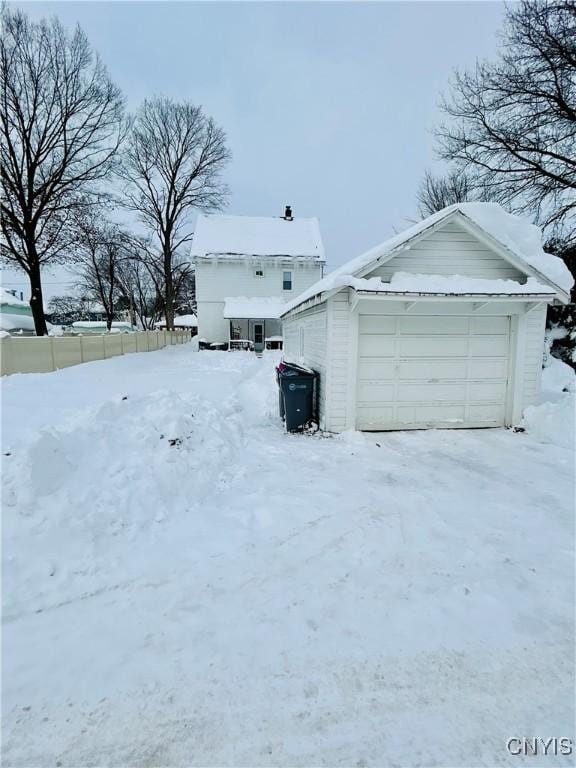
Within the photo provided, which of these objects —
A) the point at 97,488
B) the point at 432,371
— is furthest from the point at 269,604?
the point at 432,371

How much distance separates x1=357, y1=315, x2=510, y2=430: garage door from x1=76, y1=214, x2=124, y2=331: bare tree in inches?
627

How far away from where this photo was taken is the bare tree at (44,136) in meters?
14.9

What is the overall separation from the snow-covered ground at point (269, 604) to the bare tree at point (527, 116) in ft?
42.1

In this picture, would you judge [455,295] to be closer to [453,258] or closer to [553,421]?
[453,258]

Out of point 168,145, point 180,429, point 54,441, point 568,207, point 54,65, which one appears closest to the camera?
point 54,441

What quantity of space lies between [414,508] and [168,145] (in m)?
30.8

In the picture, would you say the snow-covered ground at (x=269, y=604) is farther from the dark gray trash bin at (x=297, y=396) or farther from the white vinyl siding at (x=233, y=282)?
the white vinyl siding at (x=233, y=282)

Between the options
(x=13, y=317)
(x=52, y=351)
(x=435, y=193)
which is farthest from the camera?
(x=13, y=317)

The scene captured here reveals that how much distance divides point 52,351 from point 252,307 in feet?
49.2

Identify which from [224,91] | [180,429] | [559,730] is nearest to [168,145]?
[224,91]

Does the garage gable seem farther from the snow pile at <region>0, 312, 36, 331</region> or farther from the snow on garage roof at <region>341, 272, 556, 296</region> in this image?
the snow pile at <region>0, 312, 36, 331</region>

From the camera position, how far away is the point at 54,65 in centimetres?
1548

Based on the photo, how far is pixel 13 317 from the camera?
31469mm

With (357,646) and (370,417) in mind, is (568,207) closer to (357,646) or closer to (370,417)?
(370,417)
